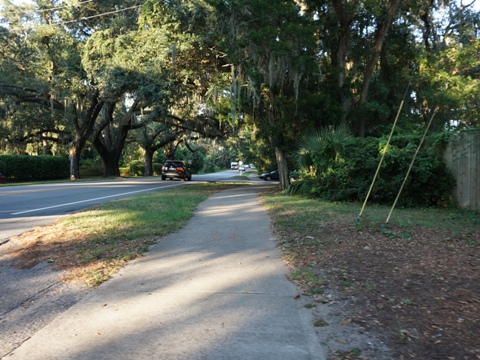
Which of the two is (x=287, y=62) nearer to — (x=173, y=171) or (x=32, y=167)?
(x=173, y=171)

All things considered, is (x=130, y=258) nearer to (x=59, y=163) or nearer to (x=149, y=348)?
(x=149, y=348)

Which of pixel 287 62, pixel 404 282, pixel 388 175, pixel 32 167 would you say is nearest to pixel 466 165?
pixel 388 175

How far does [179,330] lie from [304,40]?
12496 millimetres

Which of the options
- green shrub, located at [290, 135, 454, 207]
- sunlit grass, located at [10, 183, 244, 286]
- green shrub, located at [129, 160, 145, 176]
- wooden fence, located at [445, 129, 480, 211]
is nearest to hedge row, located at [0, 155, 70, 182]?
green shrub, located at [129, 160, 145, 176]

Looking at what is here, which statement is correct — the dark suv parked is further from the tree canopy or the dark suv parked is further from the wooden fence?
the wooden fence

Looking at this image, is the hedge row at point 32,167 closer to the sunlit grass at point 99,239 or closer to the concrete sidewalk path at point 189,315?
the sunlit grass at point 99,239

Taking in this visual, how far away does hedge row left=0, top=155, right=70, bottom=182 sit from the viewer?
33.5 m

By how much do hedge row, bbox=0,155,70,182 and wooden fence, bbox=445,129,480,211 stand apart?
32.6 m

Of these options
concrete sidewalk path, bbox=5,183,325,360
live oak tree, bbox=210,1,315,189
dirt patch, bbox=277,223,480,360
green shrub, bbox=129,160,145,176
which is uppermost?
live oak tree, bbox=210,1,315,189

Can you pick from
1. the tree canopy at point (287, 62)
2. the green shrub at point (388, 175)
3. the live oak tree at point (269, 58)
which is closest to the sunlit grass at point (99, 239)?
the green shrub at point (388, 175)

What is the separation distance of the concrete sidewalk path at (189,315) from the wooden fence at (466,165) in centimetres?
732

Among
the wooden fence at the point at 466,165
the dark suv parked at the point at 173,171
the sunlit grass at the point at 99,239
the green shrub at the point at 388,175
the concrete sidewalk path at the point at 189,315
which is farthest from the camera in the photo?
the dark suv parked at the point at 173,171

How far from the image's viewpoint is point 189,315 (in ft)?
14.3

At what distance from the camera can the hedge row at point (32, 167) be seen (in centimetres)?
3347
